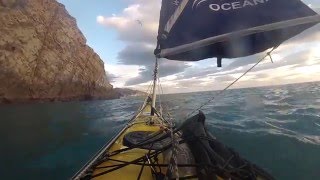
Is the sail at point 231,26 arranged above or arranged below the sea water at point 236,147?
above

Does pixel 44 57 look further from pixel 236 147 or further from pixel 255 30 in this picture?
pixel 255 30

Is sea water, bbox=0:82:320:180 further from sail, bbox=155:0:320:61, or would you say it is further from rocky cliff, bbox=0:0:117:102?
rocky cliff, bbox=0:0:117:102

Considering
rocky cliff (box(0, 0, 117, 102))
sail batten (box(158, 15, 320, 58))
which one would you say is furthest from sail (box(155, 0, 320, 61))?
rocky cliff (box(0, 0, 117, 102))

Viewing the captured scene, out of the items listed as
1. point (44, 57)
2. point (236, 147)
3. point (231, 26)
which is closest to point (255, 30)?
point (231, 26)

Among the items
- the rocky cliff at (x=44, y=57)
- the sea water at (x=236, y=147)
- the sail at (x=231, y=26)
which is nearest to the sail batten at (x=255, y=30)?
the sail at (x=231, y=26)

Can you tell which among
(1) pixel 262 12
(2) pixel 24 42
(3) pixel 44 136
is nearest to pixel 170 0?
(1) pixel 262 12

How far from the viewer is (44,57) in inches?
2370

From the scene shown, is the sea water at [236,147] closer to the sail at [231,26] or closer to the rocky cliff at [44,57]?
the sail at [231,26]

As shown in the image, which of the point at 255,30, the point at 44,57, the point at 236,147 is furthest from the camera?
the point at 44,57

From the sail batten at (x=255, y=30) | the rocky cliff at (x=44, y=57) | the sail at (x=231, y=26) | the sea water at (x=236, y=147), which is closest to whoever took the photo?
the sail batten at (x=255, y=30)

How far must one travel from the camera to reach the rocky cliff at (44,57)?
52.2 m

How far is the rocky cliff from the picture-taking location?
52156 millimetres

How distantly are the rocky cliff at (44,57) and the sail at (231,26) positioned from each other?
2201 inches

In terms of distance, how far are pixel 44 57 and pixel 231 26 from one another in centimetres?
6420
